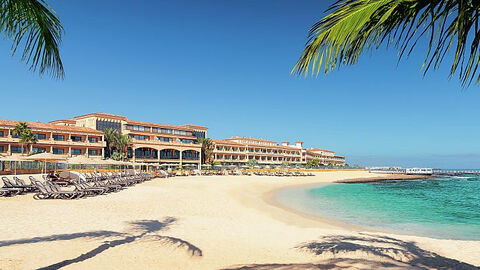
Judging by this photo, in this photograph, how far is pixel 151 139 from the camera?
58.3 m

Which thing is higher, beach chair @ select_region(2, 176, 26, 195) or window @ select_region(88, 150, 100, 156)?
window @ select_region(88, 150, 100, 156)

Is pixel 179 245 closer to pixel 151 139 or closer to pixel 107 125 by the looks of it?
pixel 107 125

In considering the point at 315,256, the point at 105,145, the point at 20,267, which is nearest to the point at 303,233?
the point at 315,256

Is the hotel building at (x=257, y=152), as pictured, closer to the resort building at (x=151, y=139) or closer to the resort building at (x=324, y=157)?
the resort building at (x=324, y=157)

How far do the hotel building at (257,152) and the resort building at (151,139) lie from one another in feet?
29.0

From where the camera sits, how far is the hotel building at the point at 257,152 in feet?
236

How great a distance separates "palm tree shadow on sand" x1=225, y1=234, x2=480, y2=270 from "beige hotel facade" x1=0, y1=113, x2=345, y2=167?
38831 mm

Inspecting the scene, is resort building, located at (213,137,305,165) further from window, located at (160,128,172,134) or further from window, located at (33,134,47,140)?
window, located at (33,134,47,140)

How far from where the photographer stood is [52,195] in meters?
14.3

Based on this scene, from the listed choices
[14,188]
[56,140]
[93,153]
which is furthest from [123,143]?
[14,188]

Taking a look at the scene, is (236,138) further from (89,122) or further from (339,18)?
(339,18)

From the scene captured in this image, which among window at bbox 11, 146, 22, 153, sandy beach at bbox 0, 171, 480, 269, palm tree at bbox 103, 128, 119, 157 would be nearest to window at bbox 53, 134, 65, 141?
window at bbox 11, 146, 22, 153

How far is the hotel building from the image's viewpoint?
7188cm

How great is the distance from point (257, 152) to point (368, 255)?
71.3 metres
